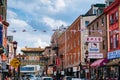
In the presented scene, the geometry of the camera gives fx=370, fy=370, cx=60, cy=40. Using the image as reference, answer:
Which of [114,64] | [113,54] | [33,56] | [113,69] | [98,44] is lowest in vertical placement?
[113,69]

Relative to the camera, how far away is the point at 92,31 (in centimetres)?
6300

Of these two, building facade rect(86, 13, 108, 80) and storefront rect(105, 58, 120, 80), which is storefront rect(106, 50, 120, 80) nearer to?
Answer: storefront rect(105, 58, 120, 80)

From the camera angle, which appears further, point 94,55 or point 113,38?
point 113,38

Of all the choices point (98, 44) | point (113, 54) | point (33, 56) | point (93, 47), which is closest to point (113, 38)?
point (98, 44)

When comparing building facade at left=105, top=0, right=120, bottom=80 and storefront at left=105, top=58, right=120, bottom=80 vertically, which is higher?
building facade at left=105, top=0, right=120, bottom=80

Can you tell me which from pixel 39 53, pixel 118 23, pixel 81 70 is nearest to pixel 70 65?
pixel 81 70

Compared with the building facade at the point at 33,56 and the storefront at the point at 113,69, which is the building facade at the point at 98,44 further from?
the building facade at the point at 33,56

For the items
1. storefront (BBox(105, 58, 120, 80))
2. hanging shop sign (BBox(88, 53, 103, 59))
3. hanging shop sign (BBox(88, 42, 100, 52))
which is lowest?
storefront (BBox(105, 58, 120, 80))

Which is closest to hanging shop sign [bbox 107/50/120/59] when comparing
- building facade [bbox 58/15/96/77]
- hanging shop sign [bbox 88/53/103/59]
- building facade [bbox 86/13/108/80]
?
building facade [bbox 86/13/108/80]

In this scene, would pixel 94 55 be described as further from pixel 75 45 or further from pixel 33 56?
pixel 33 56

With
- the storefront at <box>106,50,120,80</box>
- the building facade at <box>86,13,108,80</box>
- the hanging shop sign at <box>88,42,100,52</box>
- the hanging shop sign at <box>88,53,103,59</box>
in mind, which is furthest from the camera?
the building facade at <box>86,13,108,80</box>

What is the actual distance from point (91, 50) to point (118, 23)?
533 cm

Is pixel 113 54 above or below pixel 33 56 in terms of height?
below

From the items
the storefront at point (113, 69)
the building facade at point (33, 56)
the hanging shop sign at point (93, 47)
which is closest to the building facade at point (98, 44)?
the hanging shop sign at point (93, 47)
